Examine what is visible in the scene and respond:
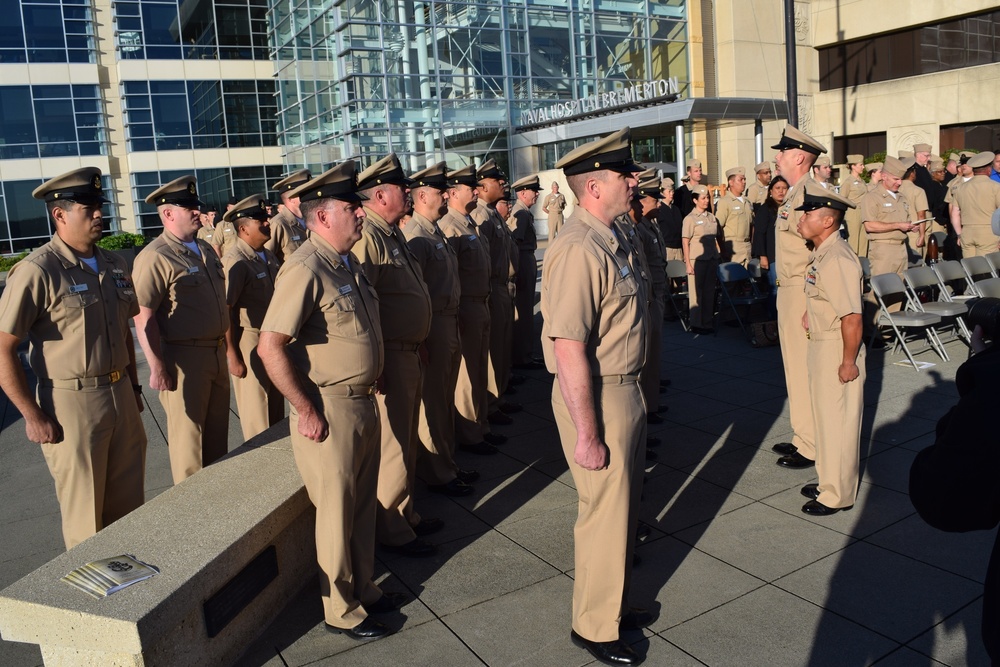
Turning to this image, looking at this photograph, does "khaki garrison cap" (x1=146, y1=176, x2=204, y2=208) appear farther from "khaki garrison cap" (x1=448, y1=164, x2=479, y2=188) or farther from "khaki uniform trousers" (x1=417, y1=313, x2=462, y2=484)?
"khaki garrison cap" (x1=448, y1=164, x2=479, y2=188)

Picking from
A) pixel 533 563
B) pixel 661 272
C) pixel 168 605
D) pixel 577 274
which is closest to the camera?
pixel 168 605

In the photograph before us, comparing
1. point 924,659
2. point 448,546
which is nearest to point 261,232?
point 448,546

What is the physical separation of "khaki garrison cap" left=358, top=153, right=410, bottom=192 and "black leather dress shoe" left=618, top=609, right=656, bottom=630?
270 cm

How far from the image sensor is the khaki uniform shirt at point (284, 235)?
326 inches

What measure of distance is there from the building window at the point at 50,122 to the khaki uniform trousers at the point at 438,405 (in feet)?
98.0

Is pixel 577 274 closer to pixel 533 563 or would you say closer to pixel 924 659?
pixel 533 563

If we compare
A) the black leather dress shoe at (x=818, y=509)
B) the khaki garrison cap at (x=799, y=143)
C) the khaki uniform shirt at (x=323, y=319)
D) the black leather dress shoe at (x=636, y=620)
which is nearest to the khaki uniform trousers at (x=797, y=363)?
the black leather dress shoe at (x=818, y=509)

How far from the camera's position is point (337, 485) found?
367cm

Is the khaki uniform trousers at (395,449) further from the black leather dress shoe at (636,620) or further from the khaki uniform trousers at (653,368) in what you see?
the khaki uniform trousers at (653,368)

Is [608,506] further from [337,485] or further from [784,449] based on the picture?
[784,449]

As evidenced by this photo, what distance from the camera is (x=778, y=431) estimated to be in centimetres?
645

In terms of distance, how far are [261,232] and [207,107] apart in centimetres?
2949

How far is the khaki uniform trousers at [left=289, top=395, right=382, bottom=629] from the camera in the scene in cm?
367

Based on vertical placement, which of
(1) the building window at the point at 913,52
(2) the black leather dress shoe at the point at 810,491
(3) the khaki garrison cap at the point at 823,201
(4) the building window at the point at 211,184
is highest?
(1) the building window at the point at 913,52
